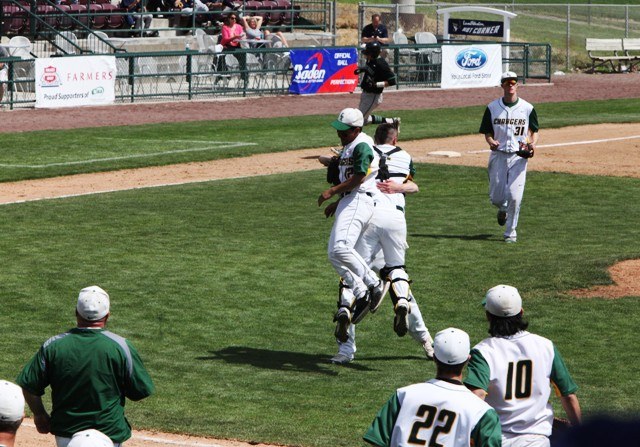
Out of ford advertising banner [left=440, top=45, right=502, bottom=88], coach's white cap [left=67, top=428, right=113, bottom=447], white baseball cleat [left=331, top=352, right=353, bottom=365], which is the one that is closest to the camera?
coach's white cap [left=67, top=428, right=113, bottom=447]

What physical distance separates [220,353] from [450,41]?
3343cm

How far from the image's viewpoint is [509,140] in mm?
16188

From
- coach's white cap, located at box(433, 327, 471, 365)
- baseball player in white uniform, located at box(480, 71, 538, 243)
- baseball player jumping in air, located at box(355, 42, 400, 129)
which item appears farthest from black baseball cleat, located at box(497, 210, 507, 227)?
coach's white cap, located at box(433, 327, 471, 365)

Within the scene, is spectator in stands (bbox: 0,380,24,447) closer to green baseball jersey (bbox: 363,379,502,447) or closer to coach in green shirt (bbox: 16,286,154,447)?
coach in green shirt (bbox: 16,286,154,447)

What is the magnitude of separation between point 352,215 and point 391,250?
0.56 meters

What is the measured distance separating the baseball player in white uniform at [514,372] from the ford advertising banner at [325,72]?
98.3 ft

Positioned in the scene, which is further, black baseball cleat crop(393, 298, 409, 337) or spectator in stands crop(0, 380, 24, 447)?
black baseball cleat crop(393, 298, 409, 337)

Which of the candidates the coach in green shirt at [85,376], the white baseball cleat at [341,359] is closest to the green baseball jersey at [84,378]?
the coach in green shirt at [85,376]

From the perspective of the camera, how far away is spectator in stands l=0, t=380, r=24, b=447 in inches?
195

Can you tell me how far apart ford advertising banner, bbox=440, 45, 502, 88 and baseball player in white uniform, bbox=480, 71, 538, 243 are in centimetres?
2356

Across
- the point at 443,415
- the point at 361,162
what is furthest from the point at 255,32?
the point at 443,415

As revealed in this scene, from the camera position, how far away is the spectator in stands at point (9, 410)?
195 inches

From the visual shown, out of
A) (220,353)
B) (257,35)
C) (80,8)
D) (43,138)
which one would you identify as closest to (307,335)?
(220,353)

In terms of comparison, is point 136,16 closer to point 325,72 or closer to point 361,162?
point 325,72
